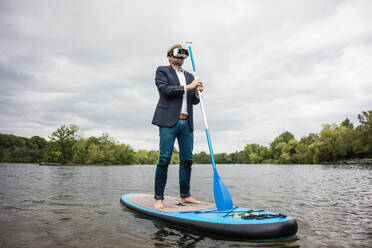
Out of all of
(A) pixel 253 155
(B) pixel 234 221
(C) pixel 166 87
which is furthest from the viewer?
(A) pixel 253 155

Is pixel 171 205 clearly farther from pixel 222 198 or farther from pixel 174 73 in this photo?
pixel 174 73

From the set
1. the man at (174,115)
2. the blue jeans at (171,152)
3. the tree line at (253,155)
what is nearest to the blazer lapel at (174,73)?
the man at (174,115)

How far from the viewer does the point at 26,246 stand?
2836mm

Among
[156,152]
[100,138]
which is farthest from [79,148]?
[156,152]

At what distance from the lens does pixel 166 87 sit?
14.5 ft

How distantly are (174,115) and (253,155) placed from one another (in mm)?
120780

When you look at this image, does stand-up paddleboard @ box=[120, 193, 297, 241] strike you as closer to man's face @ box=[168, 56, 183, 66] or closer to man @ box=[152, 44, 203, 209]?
man @ box=[152, 44, 203, 209]

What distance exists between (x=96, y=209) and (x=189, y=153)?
7.62ft

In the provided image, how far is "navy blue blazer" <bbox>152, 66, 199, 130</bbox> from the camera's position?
4406 mm

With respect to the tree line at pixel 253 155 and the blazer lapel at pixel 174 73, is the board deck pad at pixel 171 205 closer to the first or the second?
the blazer lapel at pixel 174 73

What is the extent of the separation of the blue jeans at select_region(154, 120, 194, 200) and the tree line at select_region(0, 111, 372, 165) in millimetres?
72693

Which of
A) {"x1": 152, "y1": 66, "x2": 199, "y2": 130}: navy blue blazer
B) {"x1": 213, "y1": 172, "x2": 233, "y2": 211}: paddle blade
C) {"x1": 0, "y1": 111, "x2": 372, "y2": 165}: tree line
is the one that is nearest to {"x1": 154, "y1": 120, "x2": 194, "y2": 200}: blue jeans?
{"x1": 152, "y1": 66, "x2": 199, "y2": 130}: navy blue blazer

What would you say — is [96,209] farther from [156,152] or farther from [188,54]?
[156,152]

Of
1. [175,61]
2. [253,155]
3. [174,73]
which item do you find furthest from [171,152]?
[253,155]
